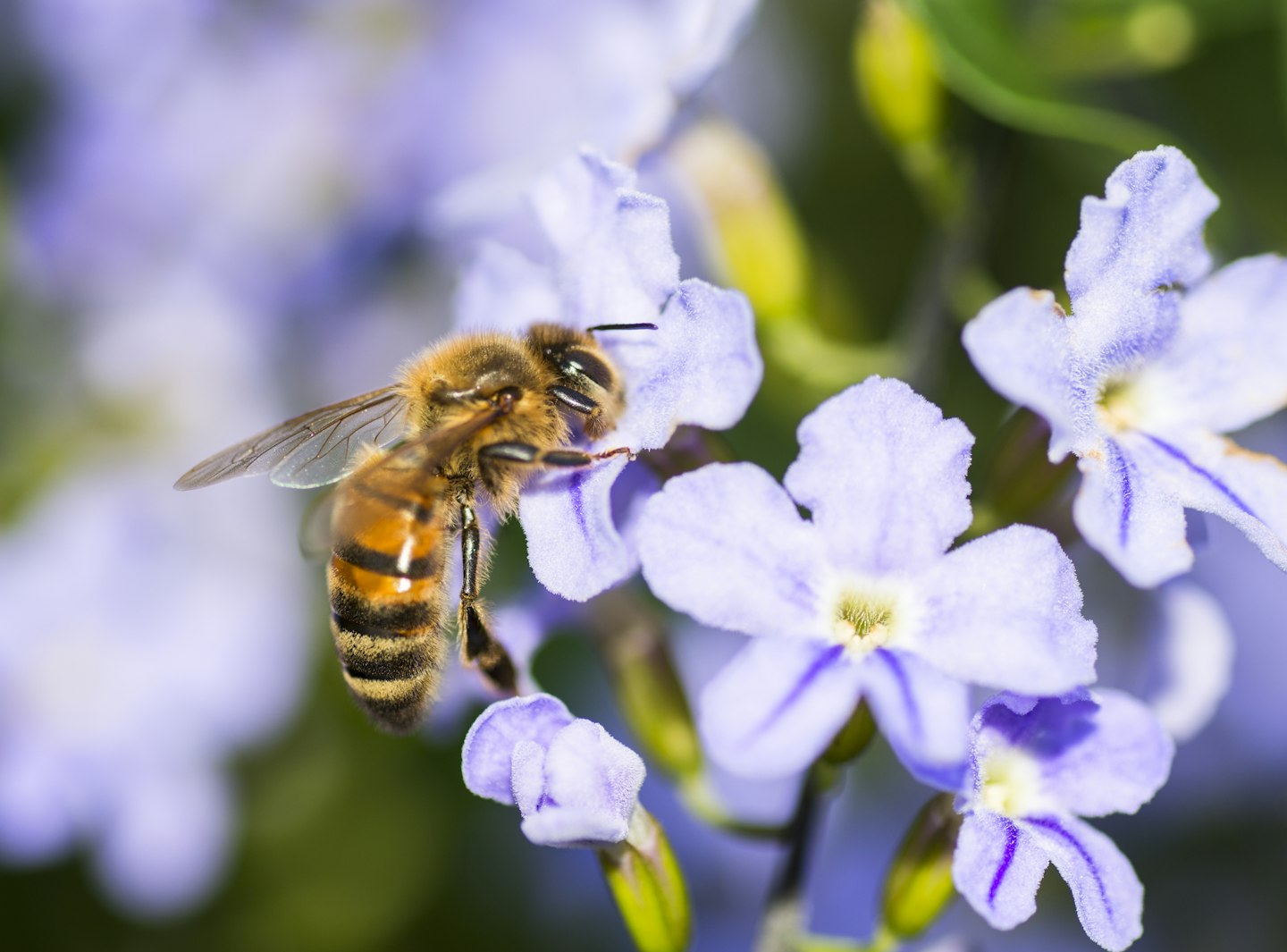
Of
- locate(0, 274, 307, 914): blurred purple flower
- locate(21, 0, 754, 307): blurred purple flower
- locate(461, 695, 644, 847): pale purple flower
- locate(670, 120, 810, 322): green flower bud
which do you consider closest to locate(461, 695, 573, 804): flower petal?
locate(461, 695, 644, 847): pale purple flower

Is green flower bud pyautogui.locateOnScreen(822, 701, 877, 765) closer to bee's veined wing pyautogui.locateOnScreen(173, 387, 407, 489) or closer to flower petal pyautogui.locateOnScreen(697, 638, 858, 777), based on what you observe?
flower petal pyautogui.locateOnScreen(697, 638, 858, 777)

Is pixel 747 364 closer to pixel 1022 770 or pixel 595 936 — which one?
pixel 1022 770

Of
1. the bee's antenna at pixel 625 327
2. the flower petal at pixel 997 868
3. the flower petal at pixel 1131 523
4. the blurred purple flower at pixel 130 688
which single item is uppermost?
the flower petal at pixel 1131 523

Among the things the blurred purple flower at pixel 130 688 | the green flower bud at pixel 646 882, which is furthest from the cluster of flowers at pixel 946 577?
the blurred purple flower at pixel 130 688

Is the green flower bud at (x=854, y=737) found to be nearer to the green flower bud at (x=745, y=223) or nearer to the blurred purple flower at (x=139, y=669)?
the green flower bud at (x=745, y=223)

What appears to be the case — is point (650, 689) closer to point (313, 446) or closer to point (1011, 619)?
point (313, 446)

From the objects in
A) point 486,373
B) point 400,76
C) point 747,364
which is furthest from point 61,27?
point 747,364
